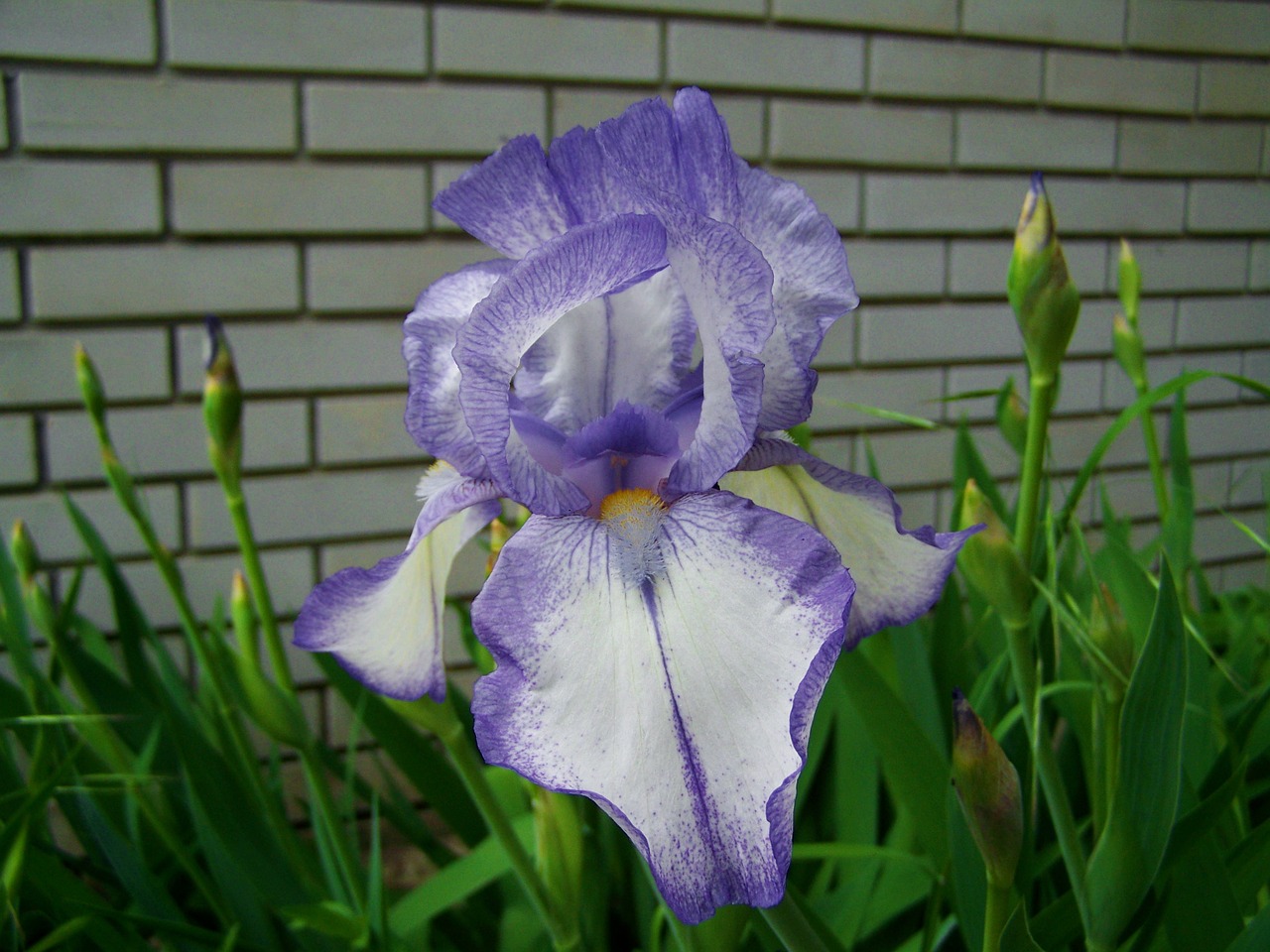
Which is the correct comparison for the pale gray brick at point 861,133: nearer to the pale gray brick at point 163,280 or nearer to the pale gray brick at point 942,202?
the pale gray brick at point 942,202

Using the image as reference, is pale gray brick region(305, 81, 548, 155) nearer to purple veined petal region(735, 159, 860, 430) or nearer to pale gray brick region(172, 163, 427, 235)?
pale gray brick region(172, 163, 427, 235)

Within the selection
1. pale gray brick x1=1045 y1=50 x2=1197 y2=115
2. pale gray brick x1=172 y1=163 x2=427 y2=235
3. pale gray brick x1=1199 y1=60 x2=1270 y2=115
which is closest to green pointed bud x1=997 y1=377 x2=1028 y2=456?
pale gray brick x1=172 y1=163 x2=427 y2=235

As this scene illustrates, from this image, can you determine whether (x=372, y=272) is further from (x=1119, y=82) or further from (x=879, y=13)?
(x=1119, y=82)

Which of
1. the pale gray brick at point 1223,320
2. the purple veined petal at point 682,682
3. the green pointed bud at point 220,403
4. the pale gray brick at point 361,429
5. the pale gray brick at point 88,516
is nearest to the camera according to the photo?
the purple veined petal at point 682,682

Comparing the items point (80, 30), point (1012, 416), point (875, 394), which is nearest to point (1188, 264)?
point (875, 394)

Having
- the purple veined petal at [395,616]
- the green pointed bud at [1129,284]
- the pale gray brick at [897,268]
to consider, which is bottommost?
the purple veined petal at [395,616]

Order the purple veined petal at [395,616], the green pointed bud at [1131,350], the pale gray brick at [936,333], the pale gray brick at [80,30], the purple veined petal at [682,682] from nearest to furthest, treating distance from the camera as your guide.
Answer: the purple veined petal at [682,682] < the purple veined petal at [395,616] < the green pointed bud at [1131,350] < the pale gray brick at [80,30] < the pale gray brick at [936,333]

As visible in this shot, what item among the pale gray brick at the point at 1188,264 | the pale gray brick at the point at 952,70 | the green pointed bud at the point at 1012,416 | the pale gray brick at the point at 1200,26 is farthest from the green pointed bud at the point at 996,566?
the pale gray brick at the point at 1200,26
